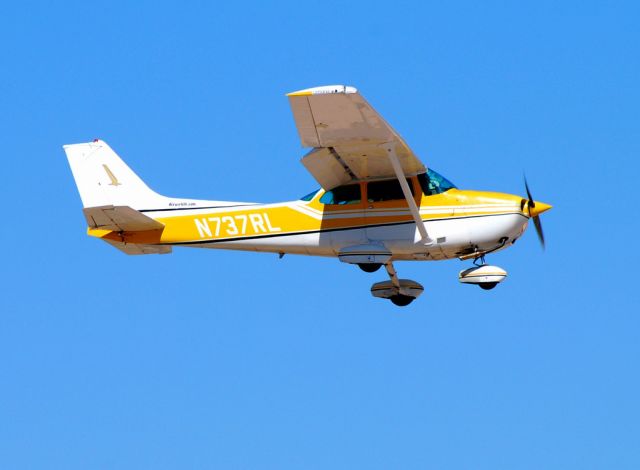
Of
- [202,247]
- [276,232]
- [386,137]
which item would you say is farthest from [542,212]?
[202,247]

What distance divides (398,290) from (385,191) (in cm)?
221

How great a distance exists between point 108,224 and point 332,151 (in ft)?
13.9

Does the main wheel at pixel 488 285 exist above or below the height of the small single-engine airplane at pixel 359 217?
below

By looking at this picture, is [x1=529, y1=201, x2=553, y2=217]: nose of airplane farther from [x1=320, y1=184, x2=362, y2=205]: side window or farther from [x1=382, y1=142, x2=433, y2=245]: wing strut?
[x1=320, y1=184, x2=362, y2=205]: side window

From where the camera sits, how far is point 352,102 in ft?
63.6

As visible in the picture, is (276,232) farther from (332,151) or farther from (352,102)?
(352,102)

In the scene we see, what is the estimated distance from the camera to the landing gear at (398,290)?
23.0 meters

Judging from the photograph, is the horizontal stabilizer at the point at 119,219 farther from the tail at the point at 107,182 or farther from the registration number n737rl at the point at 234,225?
the registration number n737rl at the point at 234,225

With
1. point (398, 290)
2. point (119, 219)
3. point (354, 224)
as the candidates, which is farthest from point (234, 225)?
point (398, 290)

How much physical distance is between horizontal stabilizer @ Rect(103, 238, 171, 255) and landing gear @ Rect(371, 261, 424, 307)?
12.4 ft

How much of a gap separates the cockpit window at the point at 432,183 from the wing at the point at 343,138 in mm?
175

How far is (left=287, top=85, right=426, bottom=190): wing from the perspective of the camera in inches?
758

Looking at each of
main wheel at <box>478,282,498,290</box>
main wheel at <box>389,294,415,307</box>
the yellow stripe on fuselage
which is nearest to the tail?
the yellow stripe on fuselage

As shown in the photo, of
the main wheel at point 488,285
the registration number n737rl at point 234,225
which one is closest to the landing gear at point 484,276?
the main wheel at point 488,285
